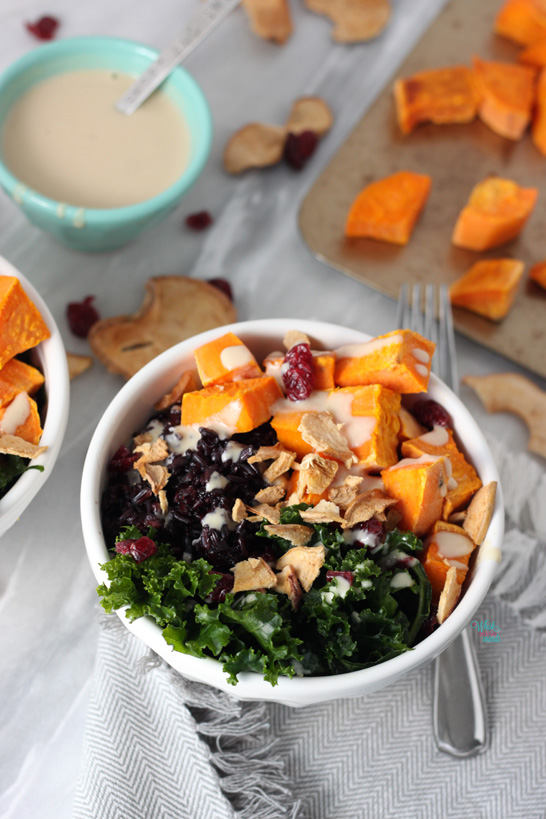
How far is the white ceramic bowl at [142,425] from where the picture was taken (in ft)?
3.34

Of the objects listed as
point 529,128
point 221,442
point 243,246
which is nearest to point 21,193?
point 243,246

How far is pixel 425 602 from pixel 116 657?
57cm

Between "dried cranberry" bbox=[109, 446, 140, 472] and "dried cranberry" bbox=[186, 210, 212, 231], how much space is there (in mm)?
777

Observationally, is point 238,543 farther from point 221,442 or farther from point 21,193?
point 21,193

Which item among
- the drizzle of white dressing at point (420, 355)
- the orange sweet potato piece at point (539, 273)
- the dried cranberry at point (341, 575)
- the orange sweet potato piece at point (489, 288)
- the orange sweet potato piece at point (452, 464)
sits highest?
the drizzle of white dressing at point (420, 355)

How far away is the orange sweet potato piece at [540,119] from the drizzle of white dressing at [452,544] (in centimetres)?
128

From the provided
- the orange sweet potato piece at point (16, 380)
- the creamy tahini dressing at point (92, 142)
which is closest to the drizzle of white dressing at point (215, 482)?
the orange sweet potato piece at point (16, 380)

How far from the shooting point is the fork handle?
131 centimetres

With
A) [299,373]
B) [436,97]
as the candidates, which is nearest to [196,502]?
[299,373]

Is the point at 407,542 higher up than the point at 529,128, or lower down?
higher up

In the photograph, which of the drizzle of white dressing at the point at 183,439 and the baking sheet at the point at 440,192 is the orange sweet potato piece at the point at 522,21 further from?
the drizzle of white dressing at the point at 183,439

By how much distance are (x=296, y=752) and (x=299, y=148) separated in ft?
4.56

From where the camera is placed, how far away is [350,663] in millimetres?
1041

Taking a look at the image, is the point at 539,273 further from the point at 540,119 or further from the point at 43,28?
the point at 43,28
